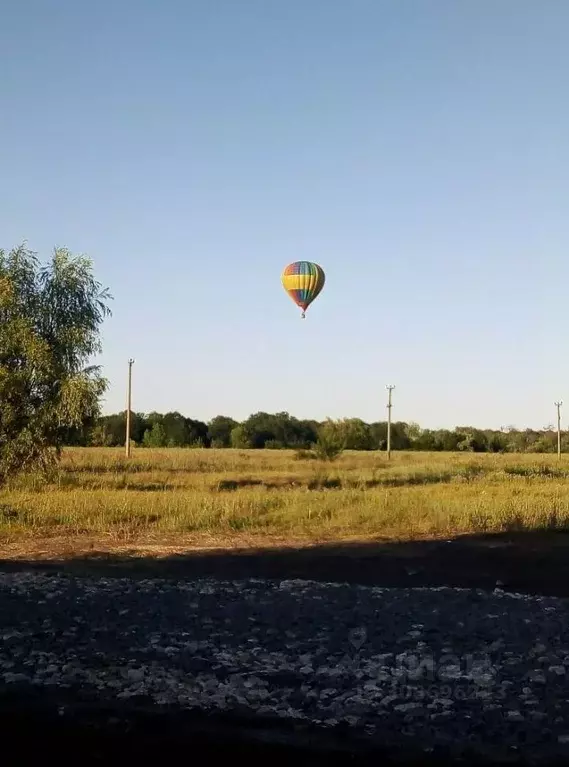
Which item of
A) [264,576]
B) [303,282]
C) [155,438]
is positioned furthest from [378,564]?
[155,438]

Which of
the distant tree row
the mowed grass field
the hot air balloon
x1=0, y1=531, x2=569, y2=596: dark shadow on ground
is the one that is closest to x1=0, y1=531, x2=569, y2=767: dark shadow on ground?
x1=0, y1=531, x2=569, y2=596: dark shadow on ground

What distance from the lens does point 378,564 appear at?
16438 millimetres

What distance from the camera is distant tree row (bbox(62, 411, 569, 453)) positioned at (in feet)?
304

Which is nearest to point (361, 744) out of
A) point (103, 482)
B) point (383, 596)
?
point (383, 596)

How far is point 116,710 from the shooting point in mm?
7406

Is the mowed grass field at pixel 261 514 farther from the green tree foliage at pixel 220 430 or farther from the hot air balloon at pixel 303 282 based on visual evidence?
the green tree foliage at pixel 220 430

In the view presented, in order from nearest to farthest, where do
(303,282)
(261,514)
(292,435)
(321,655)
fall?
(321,655) → (261,514) → (303,282) → (292,435)

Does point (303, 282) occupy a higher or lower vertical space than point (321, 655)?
higher

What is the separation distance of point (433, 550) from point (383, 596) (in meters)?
5.32

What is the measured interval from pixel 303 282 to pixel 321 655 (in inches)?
1070

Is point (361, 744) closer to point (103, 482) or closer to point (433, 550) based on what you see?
point (433, 550)

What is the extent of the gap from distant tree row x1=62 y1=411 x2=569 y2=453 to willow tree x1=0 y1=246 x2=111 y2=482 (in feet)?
201

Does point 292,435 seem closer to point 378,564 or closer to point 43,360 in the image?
point 43,360

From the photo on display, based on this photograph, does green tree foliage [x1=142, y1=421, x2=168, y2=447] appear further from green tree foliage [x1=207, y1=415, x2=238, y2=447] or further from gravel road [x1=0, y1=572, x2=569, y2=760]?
gravel road [x1=0, y1=572, x2=569, y2=760]
